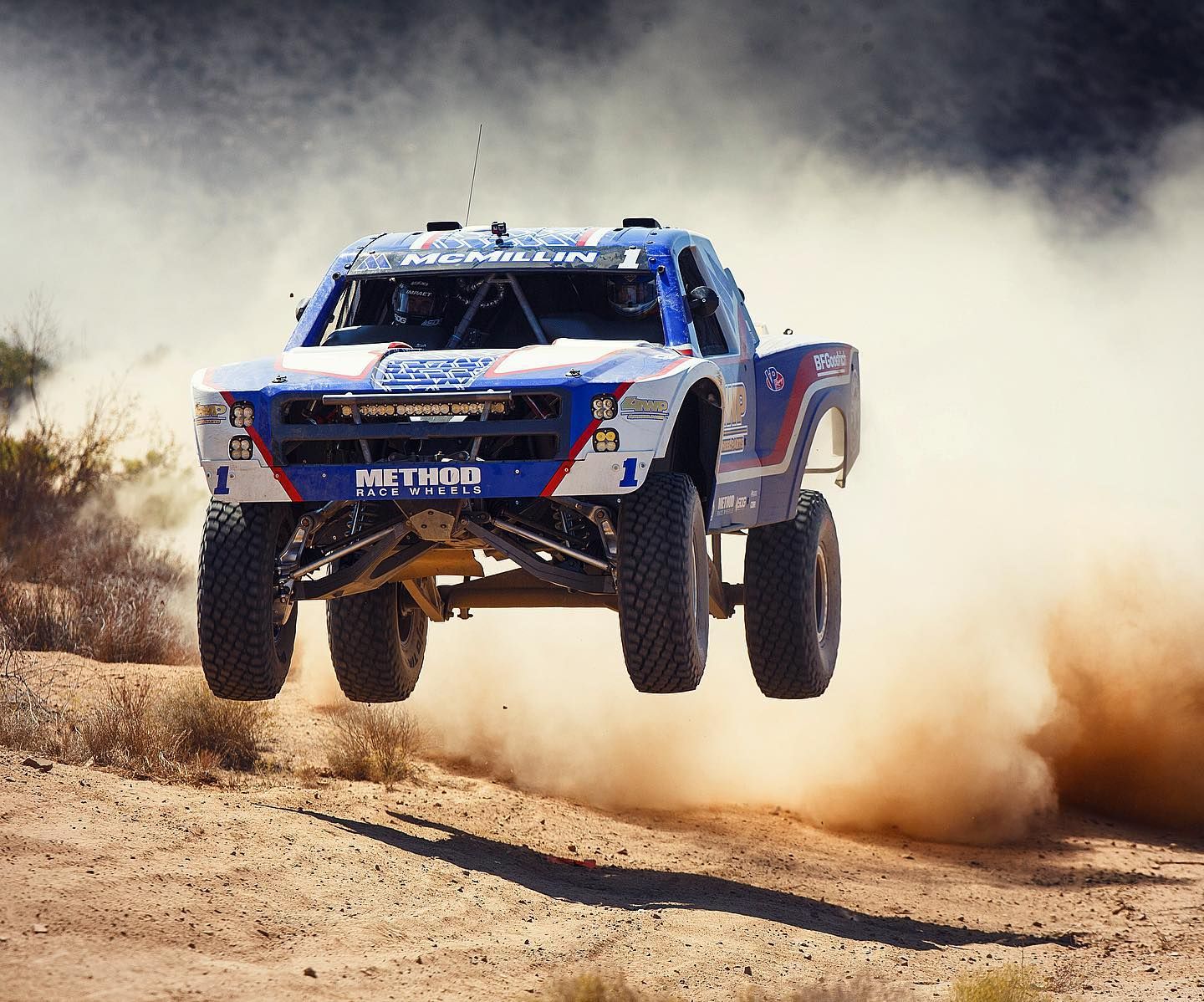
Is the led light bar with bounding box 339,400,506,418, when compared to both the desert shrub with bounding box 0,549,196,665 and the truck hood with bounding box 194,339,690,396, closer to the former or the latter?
the truck hood with bounding box 194,339,690,396

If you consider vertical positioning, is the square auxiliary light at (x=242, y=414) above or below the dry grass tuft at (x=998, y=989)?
above

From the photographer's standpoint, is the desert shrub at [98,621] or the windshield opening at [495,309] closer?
the windshield opening at [495,309]

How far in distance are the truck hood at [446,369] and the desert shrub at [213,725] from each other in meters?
5.53

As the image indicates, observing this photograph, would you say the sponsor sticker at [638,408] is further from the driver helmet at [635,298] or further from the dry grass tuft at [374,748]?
the dry grass tuft at [374,748]

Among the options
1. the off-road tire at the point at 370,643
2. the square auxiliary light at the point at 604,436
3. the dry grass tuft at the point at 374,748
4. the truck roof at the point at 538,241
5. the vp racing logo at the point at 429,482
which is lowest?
the dry grass tuft at the point at 374,748

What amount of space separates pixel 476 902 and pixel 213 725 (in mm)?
3966

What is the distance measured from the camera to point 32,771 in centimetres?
1148

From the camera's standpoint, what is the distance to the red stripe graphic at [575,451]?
8.46 metres

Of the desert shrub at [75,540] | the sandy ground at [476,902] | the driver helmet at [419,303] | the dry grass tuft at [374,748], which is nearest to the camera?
the sandy ground at [476,902]

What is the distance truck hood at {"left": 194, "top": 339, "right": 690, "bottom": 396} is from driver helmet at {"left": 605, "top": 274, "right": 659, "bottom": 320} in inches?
24.5

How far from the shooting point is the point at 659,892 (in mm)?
12312

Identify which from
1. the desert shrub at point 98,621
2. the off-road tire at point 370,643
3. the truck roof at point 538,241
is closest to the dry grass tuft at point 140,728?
the desert shrub at point 98,621

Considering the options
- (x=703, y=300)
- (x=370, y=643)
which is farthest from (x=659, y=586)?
(x=370, y=643)

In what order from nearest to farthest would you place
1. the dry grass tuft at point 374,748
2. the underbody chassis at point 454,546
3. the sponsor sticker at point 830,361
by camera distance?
the underbody chassis at point 454,546 < the sponsor sticker at point 830,361 < the dry grass tuft at point 374,748
